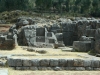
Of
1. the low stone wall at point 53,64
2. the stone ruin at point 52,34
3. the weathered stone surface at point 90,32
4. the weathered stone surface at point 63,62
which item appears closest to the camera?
the low stone wall at point 53,64

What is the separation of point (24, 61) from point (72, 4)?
8842 centimetres

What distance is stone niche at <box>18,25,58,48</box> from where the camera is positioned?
91.6 feet

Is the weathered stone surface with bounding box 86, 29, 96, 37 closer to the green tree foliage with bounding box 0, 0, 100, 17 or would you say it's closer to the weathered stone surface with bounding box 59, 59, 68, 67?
the weathered stone surface with bounding box 59, 59, 68, 67

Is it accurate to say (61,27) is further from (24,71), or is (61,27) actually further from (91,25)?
(24,71)

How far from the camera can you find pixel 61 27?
34219 millimetres

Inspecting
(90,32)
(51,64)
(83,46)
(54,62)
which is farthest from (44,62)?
(90,32)

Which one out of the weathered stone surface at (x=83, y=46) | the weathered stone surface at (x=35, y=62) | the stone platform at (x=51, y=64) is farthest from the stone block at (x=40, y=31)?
the weathered stone surface at (x=35, y=62)

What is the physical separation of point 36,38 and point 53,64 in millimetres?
16582

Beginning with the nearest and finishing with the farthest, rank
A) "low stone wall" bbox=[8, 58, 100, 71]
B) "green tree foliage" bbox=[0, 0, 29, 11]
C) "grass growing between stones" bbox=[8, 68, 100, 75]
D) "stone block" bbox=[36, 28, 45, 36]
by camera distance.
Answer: "grass growing between stones" bbox=[8, 68, 100, 75] → "low stone wall" bbox=[8, 58, 100, 71] → "stone block" bbox=[36, 28, 45, 36] → "green tree foliage" bbox=[0, 0, 29, 11]

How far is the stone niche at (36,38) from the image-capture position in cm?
2793

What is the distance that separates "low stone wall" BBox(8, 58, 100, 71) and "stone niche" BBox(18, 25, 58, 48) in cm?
1406

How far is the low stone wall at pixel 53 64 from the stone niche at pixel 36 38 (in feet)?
46.1

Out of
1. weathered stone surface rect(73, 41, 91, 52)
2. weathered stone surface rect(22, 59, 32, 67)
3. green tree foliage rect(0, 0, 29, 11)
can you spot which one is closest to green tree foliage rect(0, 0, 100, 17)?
green tree foliage rect(0, 0, 29, 11)

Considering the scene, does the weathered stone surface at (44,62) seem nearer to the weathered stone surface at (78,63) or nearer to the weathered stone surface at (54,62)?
the weathered stone surface at (54,62)
